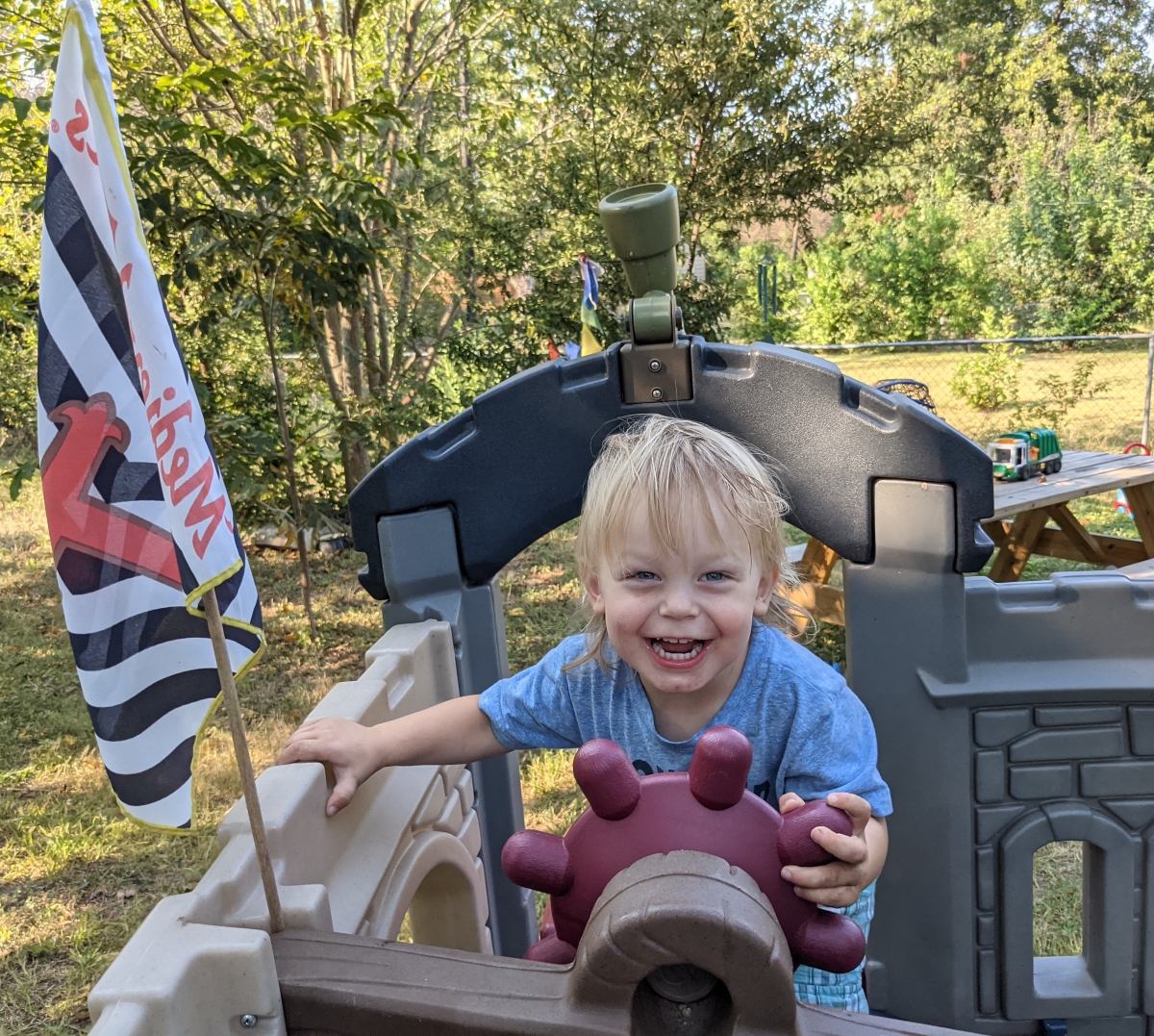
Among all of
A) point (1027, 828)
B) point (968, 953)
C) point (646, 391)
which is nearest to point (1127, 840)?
point (1027, 828)

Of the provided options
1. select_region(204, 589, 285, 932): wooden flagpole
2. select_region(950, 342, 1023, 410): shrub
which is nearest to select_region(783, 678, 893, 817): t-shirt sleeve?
select_region(204, 589, 285, 932): wooden flagpole

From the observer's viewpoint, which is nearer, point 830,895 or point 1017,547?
point 830,895

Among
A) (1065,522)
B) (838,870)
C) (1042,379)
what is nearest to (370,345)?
(1065,522)

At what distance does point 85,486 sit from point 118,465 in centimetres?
4

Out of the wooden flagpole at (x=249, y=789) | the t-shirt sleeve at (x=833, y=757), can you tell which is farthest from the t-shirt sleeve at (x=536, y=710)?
the wooden flagpole at (x=249, y=789)

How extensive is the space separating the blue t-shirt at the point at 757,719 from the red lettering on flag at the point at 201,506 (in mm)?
623

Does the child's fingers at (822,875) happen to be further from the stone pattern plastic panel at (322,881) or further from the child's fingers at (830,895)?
the stone pattern plastic panel at (322,881)

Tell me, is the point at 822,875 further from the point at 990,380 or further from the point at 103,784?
the point at 990,380

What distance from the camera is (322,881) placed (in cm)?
118

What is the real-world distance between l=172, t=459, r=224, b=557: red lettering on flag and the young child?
39 cm

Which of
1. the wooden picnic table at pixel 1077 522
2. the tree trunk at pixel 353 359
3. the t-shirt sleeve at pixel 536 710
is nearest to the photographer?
the t-shirt sleeve at pixel 536 710

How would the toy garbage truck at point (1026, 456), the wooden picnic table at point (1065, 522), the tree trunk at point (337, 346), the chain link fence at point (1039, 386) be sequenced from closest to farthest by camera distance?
the wooden picnic table at point (1065, 522) < the toy garbage truck at point (1026, 456) < the tree trunk at point (337, 346) < the chain link fence at point (1039, 386)

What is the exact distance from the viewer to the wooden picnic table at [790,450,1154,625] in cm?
440

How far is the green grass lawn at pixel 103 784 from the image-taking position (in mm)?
2420
